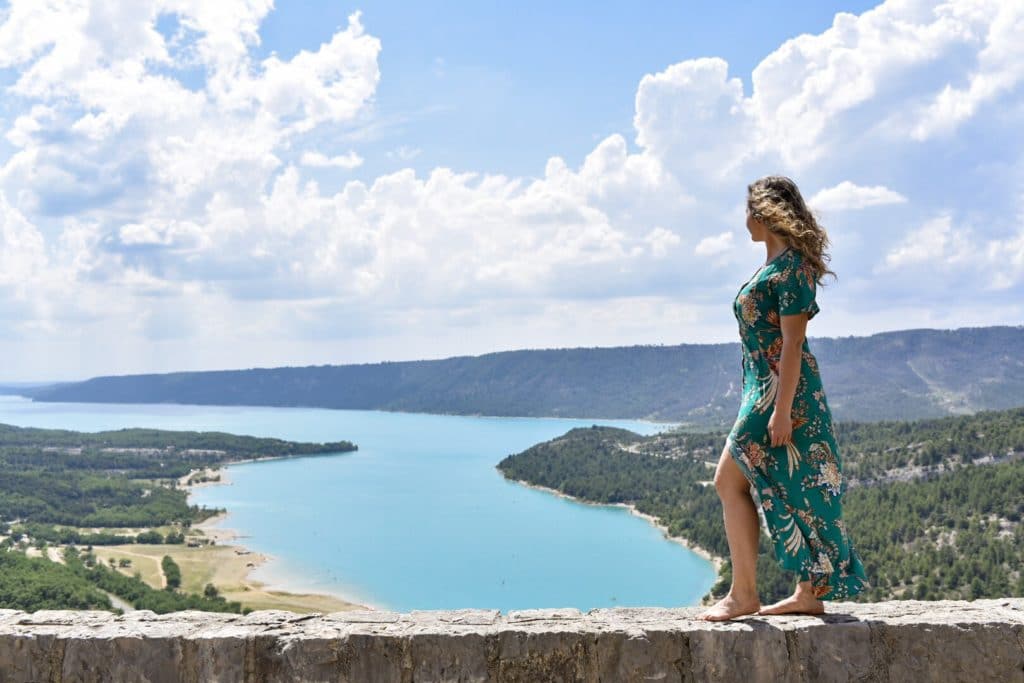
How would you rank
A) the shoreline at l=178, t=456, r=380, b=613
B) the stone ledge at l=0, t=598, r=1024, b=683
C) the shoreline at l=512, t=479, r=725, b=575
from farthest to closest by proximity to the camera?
the shoreline at l=512, t=479, r=725, b=575, the shoreline at l=178, t=456, r=380, b=613, the stone ledge at l=0, t=598, r=1024, b=683

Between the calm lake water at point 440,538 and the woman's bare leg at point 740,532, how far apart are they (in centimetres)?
2566

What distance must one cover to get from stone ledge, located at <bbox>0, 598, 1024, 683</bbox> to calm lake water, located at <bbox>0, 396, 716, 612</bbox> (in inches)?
1018

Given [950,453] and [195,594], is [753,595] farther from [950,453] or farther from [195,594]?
[950,453]

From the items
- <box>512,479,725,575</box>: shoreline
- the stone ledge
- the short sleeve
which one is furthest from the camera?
<box>512,479,725,575</box>: shoreline

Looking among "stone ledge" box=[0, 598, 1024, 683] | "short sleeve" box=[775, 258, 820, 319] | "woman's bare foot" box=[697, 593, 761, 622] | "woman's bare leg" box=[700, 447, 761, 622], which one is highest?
"short sleeve" box=[775, 258, 820, 319]

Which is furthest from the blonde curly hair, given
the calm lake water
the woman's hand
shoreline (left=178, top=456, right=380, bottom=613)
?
shoreline (left=178, top=456, right=380, bottom=613)

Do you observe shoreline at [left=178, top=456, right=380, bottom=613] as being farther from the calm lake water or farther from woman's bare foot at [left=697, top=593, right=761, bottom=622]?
woman's bare foot at [left=697, top=593, right=761, bottom=622]

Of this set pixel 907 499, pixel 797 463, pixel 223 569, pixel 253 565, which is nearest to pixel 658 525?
pixel 907 499

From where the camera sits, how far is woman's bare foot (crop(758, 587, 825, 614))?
3523 millimetres

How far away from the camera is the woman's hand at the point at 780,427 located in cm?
341

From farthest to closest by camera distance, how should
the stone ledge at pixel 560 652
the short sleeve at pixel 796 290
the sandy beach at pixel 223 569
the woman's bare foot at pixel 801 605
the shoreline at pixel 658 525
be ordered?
the shoreline at pixel 658 525 → the sandy beach at pixel 223 569 → the woman's bare foot at pixel 801 605 → the short sleeve at pixel 796 290 → the stone ledge at pixel 560 652

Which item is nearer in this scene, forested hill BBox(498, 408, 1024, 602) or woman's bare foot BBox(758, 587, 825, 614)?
woman's bare foot BBox(758, 587, 825, 614)

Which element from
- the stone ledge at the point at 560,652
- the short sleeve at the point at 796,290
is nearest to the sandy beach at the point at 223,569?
the stone ledge at the point at 560,652

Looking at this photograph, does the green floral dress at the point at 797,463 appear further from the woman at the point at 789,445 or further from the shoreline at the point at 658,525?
the shoreline at the point at 658,525
